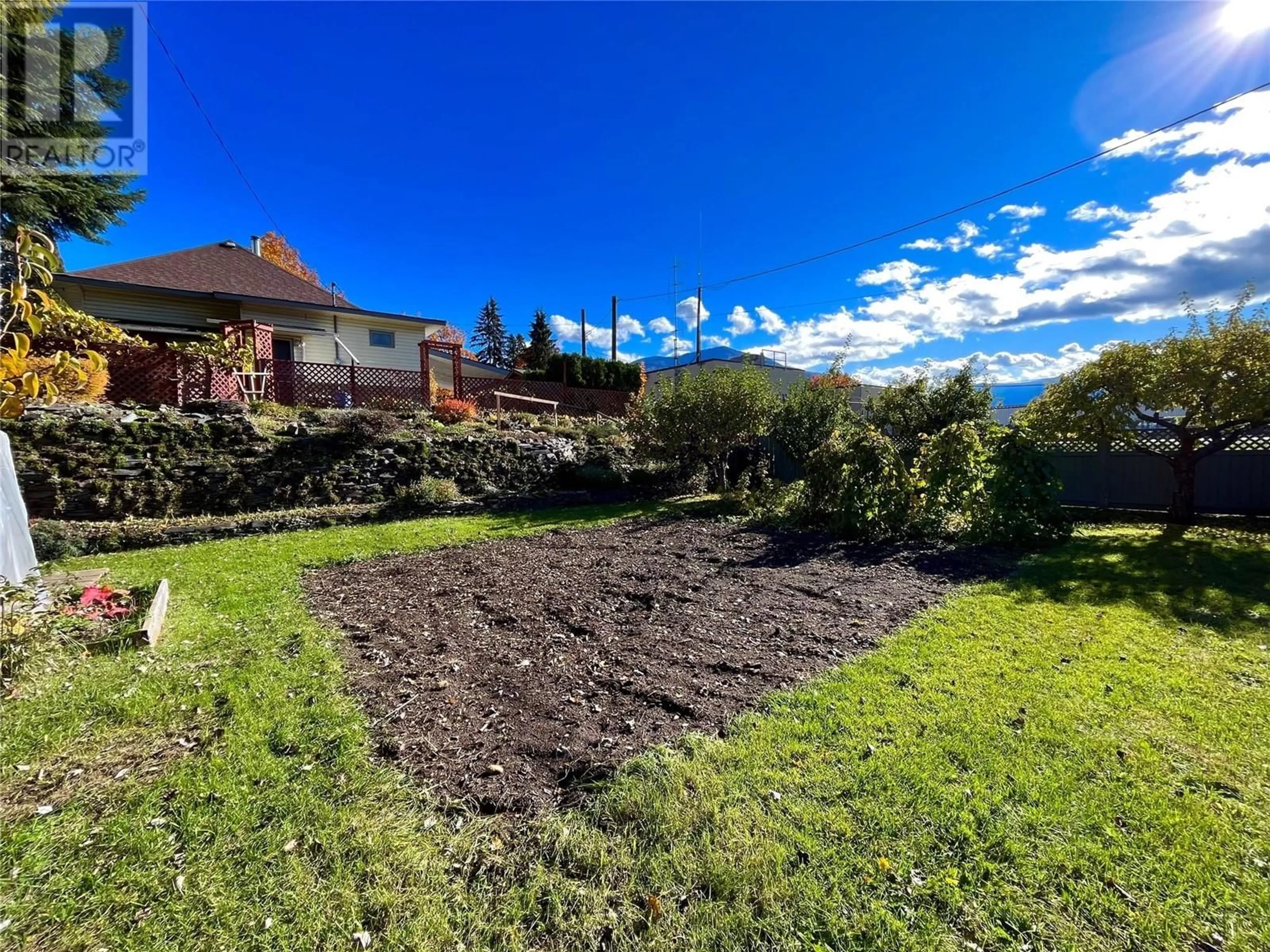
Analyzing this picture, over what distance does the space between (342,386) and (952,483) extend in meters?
13.0

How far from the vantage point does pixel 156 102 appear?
7.86 m

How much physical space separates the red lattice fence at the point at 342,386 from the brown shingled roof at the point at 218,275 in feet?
17.9

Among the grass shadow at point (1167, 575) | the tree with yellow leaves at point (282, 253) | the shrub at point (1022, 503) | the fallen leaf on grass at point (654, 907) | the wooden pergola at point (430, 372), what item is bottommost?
the fallen leaf on grass at point (654, 907)

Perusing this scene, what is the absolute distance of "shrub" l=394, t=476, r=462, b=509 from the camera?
927cm

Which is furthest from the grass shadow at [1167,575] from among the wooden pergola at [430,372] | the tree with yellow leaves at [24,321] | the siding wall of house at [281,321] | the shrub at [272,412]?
the siding wall of house at [281,321]

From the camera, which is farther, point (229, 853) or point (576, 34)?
point (576, 34)

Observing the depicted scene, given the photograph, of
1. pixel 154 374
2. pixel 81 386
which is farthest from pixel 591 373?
pixel 81 386

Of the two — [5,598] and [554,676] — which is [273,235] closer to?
[5,598]

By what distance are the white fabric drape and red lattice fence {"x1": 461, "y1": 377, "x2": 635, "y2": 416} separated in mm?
10599

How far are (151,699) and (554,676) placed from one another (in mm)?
2334

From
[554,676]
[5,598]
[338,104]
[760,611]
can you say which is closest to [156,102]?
[338,104]

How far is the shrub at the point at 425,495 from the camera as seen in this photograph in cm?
927

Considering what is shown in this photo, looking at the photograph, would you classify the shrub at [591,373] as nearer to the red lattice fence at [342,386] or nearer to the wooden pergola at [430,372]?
the wooden pergola at [430,372]

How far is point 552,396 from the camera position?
62.3 feet
